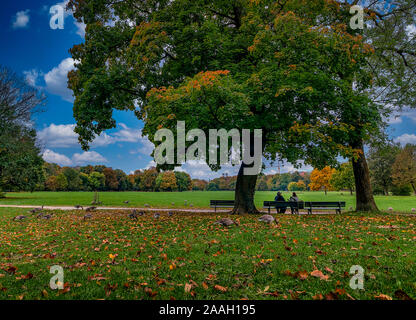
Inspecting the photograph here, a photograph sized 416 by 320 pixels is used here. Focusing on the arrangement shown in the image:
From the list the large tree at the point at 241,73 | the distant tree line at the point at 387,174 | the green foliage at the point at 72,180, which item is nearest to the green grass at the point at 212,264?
the large tree at the point at 241,73

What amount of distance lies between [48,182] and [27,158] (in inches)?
2603

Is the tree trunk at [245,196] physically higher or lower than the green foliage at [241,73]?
lower

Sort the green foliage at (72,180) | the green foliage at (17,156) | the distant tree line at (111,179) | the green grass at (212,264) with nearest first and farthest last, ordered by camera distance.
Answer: the green grass at (212,264)
the green foliage at (17,156)
the distant tree line at (111,179)
the green foliage at (72,180)

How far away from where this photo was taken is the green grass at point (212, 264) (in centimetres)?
346

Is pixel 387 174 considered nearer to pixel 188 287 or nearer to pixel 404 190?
pixel 404 190

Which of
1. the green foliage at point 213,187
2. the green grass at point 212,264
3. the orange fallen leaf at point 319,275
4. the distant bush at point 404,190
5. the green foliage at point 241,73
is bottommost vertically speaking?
the green foliage at point 213,187

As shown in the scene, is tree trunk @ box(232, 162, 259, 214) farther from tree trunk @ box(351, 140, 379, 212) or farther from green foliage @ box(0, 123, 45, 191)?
green foliage @ box(0, 123, 45, 191)

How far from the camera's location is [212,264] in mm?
4684

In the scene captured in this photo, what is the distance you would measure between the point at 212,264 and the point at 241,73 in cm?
930

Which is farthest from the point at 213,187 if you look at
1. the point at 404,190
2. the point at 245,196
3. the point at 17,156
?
the point at 245,196

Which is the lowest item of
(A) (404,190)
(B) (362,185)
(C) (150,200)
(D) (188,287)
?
(C) (150,200)

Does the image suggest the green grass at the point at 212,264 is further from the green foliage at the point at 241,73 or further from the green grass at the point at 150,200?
the green grass at the point at 150,200

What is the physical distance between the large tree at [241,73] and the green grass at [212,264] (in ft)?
16.6

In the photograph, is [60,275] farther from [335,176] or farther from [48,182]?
[48,182]
